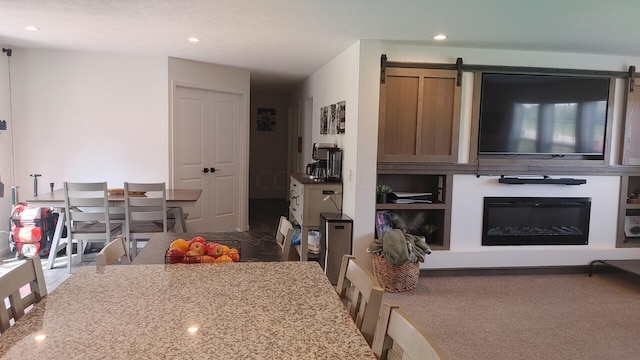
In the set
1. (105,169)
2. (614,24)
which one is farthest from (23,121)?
(614,24)

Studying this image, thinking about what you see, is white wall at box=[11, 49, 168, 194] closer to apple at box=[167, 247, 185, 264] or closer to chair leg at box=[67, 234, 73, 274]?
chair leg at box=[67, 234, 73, 274]

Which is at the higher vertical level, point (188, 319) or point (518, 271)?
point (188, 319)

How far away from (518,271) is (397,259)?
163 cm

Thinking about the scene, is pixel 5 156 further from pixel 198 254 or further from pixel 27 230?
pixel 198 254

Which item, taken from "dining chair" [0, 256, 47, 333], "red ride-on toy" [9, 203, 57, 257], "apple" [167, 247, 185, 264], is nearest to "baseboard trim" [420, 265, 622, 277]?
"apple" [167, 247, 185, 264]

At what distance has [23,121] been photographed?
17.3 feet

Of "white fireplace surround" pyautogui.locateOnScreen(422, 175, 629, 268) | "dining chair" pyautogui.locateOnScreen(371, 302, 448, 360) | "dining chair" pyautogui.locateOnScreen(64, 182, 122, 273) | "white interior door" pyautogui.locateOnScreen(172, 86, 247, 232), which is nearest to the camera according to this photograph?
"dining chair" pyautogui.locateOnScreen(371, 302, 448, 360)

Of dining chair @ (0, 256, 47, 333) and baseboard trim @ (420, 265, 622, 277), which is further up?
dining chair @ (0, 256, 47, 333)

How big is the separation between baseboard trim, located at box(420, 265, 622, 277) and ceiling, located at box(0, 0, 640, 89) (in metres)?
2.27

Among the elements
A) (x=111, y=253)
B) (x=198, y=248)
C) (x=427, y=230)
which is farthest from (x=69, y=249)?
(x=427, y=230)

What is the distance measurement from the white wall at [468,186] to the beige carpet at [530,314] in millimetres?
226

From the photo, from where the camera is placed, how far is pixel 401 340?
1139mm

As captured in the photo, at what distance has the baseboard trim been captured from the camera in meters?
4.71

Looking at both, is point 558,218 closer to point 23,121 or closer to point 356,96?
point 356,96
